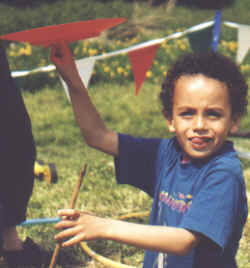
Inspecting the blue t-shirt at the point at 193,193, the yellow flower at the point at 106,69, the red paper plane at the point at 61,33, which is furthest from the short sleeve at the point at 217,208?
the yellow flower at the point at 106,69

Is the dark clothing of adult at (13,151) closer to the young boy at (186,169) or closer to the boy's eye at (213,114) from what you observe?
the young boy at (186,169)

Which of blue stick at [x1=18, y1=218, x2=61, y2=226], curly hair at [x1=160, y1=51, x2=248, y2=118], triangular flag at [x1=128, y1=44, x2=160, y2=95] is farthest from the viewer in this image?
triangular flag at [x1=128, y1=44, x2=160, y2=95]

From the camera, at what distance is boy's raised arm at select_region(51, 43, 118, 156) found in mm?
1877

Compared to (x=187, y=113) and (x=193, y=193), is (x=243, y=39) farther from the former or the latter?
(x=193, y=193)

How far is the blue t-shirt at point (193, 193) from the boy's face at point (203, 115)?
6cm

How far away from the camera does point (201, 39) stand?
144 inches

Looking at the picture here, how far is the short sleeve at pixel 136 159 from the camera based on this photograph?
78.1 inches

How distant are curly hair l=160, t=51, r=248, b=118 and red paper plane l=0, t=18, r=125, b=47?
31cm

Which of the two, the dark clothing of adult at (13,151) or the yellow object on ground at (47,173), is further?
the yellow object on ground at (47,173)

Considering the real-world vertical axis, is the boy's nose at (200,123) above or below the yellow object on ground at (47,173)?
above

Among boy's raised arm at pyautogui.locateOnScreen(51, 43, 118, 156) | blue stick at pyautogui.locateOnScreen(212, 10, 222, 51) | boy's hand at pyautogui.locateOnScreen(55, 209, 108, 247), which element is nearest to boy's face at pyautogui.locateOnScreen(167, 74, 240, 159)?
boy's raised arm at pyautogui.locateOnScreen(51, 43, 118, 156)

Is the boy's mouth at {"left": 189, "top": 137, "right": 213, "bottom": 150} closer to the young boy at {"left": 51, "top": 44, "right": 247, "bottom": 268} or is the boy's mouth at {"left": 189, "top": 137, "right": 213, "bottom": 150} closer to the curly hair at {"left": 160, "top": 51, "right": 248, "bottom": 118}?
the young boy at {"left": 51, "top": 44, "right": 247, "bottom": 268}

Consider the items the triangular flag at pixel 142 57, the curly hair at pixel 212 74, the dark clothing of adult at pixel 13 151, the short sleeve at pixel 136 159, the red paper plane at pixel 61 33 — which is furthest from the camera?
the triangular flag at pixel 142 57

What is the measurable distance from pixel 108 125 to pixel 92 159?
122 cm
